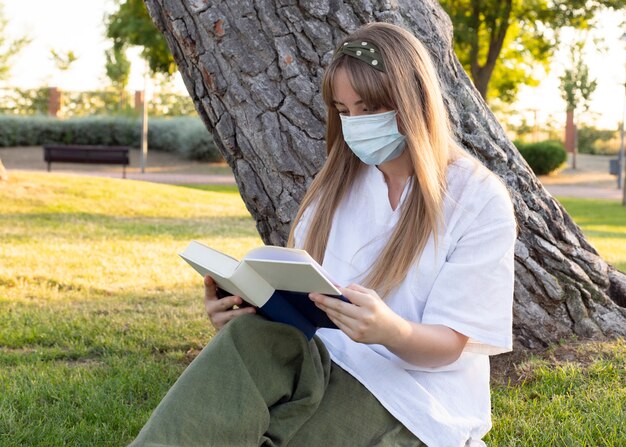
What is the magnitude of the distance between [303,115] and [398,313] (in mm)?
1304

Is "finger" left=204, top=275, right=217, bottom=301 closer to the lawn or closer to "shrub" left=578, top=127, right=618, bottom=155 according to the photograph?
the lawn

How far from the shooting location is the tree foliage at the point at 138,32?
2033 cm

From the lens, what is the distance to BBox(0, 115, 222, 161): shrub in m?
28.1

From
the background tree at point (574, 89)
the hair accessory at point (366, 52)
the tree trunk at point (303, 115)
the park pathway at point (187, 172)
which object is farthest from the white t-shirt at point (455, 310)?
the background tree at point (574, 89)

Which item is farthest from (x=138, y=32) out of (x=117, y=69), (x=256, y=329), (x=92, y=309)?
(x=256, y=329)

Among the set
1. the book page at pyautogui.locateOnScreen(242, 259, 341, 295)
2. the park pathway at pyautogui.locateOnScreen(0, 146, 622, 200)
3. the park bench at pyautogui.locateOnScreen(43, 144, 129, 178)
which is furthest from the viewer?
the park pathway at pyautogui.locateOnScreen(0, 146, 622, 200)

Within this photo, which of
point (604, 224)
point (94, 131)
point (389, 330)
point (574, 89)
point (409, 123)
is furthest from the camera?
point (574, 89)

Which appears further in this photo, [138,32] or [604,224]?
[138,32]

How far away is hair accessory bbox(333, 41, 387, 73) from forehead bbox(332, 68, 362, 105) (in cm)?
5

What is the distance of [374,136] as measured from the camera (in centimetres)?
230

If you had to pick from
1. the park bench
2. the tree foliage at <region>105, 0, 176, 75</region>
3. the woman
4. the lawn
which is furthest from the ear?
the park bench

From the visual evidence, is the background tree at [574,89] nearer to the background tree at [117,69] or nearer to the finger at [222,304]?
the background tree at [117,69]

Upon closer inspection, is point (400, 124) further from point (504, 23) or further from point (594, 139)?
point (594, 139)

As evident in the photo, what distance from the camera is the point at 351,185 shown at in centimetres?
255
